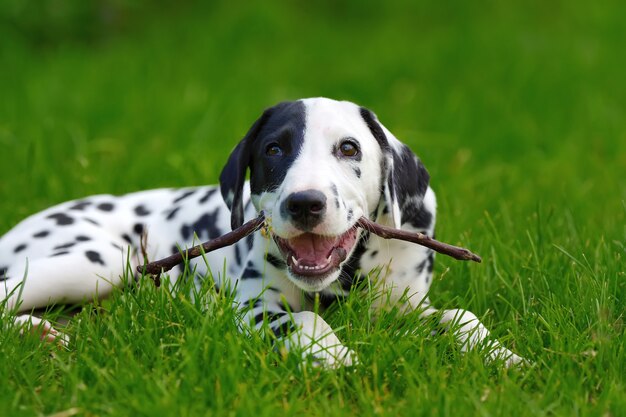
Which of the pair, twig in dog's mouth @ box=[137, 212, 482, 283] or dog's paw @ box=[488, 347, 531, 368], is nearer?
dog's paw @ box=[488, 347, 531, 368]

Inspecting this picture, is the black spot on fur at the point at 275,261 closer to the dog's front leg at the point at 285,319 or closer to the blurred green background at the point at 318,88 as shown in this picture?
the dog's front leg at the point at 285,319

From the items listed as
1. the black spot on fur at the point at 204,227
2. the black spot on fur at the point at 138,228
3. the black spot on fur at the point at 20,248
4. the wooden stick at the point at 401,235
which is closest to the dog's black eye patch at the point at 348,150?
the wooden stick at the point at 401,235

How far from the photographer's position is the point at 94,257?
4586 mm

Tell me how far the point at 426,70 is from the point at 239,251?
5856 millimetres

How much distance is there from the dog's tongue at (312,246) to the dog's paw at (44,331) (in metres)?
1.01

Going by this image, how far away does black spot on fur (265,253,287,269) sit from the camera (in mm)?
4059

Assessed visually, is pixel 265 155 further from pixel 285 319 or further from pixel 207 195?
pixel 207 195

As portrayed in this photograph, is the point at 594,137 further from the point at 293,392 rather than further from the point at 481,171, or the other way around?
the point at 293,392

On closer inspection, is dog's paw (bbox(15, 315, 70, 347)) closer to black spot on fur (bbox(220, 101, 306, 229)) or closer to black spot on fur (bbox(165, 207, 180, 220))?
black spot on fur (bbox(220, 101, 306, 229))

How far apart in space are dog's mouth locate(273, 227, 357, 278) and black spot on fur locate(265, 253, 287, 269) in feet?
0.65

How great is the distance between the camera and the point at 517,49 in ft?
33.5

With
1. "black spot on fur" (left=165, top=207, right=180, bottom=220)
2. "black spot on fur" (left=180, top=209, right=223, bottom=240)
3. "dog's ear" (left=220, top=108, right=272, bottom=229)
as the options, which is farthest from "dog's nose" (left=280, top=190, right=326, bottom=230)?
"black spot on fur" (left=165, top=207, right=180, bottom=220)

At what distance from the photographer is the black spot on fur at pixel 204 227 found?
15.7 feet

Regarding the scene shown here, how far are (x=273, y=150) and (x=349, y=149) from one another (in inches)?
12.9
